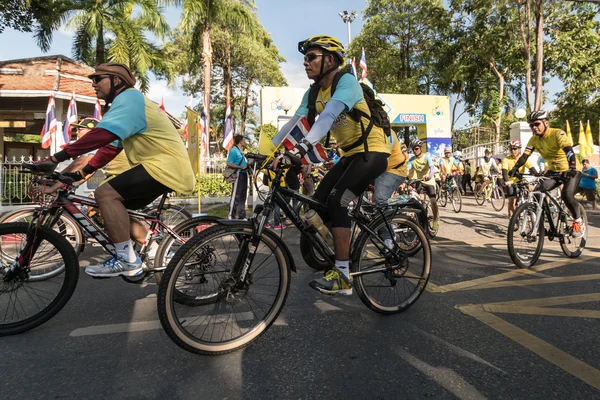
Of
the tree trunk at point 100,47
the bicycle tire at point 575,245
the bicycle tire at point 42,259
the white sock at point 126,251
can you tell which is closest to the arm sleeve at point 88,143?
the bicycle tire at point 42,259

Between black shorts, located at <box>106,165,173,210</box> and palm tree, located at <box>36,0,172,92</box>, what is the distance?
16056mm

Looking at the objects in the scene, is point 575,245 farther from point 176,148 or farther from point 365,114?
point 176,148

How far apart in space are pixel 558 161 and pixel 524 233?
5.11 feet

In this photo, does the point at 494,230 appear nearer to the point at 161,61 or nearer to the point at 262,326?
the point at 262,326

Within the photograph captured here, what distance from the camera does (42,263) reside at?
9.87 ft

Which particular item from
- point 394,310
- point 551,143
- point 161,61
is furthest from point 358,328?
point 161,61

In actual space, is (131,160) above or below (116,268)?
above

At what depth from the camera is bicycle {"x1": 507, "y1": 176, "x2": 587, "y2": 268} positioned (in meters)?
4.61

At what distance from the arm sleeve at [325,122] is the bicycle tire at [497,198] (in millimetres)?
10837

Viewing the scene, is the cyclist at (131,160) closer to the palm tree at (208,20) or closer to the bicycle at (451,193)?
the bicycle at (451,193)

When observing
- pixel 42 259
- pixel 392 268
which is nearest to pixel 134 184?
pixel 42 259

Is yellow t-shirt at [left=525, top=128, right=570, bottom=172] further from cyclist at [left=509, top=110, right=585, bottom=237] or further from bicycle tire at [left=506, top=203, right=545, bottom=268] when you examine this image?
bicycle tire at [left=506, top=203, right=545, bottom=268]

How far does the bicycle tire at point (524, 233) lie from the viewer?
15.0 ft

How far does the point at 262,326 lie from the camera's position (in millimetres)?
2629
